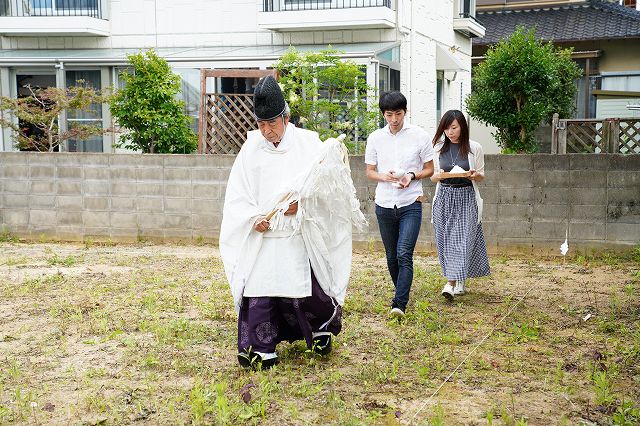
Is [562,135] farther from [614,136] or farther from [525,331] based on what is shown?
[525,331]

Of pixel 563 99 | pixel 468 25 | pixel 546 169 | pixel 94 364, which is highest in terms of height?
pixel 468 25

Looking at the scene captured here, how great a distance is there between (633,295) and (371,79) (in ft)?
25.9

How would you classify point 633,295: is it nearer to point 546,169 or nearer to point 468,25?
point 546,169

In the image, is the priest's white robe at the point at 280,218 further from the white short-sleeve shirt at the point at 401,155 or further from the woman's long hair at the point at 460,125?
the woman's long hair at the point at 460,125

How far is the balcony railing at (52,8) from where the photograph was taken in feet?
53.9

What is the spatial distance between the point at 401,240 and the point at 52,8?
41.7 feet

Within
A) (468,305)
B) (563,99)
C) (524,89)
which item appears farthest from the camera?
(563,99)

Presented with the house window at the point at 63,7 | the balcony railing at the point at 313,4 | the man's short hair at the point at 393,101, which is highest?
the house window at the point at 63,7

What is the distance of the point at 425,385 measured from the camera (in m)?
4.55

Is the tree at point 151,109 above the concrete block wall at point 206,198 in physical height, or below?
above

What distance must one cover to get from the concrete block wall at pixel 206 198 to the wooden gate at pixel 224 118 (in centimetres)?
73

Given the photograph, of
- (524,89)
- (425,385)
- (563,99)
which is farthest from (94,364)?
(563,99)

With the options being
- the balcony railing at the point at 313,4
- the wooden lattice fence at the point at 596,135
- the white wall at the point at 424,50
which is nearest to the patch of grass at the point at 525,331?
the wooden lattice fence at the point at 596,135

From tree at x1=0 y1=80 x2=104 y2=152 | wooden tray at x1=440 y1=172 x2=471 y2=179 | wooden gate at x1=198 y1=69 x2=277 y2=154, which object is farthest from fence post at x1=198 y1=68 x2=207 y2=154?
wooden tray at x1=440 y1=172 x2=471 y2=179
